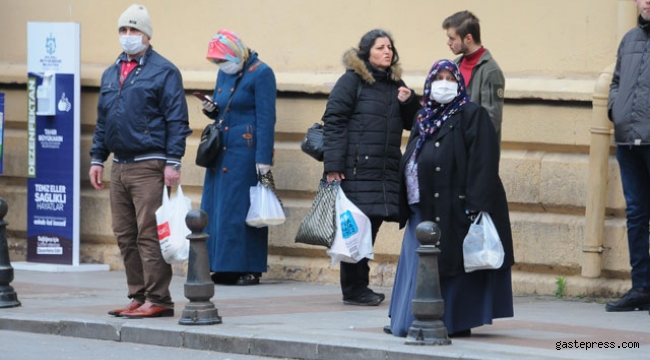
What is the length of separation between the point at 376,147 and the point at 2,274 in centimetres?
292

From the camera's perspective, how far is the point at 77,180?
13273 millimetres

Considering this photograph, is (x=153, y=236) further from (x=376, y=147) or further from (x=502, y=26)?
(x=502, y=26)

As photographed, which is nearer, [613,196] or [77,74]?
[613,196]

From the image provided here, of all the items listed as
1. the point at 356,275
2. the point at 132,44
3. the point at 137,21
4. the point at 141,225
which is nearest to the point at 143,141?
the point at 141,225

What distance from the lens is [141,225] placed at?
31.7 feet

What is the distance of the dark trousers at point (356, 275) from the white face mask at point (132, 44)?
7.06 feet

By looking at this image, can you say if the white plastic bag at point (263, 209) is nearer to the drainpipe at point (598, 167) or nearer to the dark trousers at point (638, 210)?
the drainpipe at point (598, 167)

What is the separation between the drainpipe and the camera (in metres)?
10.8

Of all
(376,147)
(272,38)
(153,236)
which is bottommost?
(153,236)

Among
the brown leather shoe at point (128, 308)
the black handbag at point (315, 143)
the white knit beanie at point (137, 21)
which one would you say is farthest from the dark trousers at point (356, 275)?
the white knit beanie at point (137, 21)

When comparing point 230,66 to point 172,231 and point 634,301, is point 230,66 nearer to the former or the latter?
point 172,231

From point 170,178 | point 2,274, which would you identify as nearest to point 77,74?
point 2,274

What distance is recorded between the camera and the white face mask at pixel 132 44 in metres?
9.70

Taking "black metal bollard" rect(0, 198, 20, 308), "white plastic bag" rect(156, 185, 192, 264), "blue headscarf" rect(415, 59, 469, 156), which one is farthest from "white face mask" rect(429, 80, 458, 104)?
"black metal bollard" rect(0, 198, 20, 308)
